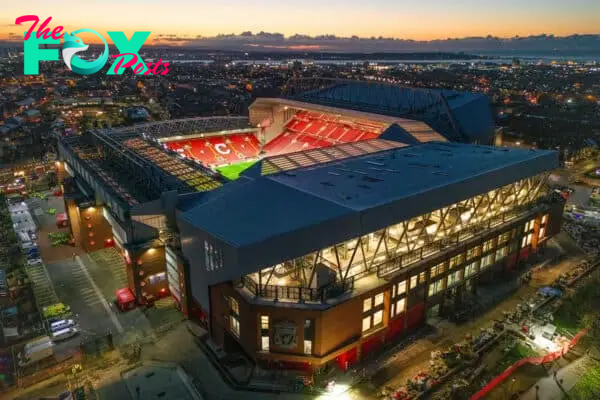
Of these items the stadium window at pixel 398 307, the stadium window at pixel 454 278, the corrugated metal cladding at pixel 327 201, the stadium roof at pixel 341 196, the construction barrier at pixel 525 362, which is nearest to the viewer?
the corrugated metal cladding at pixel 327 201

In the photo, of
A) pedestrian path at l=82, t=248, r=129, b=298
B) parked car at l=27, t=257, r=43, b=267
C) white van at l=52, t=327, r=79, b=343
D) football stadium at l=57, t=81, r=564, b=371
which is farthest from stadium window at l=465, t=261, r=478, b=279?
parked car at l=27, t=257, r=43, b=267

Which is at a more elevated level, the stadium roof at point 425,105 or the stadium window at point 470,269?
the stadium roof at point 425,105

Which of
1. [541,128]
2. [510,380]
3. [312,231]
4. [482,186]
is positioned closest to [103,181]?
[312,231]

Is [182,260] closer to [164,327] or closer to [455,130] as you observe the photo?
[164,327]

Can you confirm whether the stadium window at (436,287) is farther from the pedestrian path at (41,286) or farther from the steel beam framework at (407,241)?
the pedestrian path at (41,286)

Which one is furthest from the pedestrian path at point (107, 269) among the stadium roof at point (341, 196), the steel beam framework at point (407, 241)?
the steel beam framework at point (407, 241)

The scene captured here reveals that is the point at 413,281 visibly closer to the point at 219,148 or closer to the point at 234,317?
the point at 234,317
